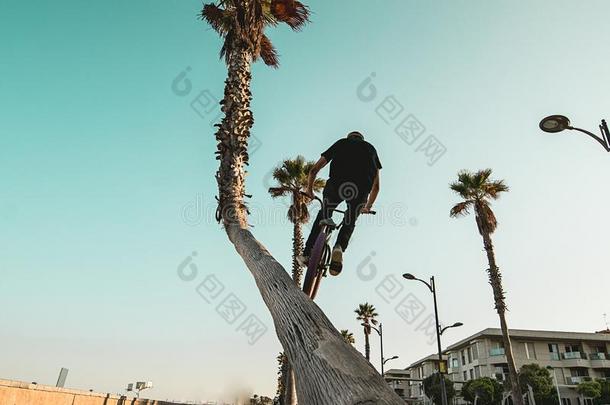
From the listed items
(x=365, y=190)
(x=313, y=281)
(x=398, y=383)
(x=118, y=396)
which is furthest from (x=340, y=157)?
(x=398, y=383)

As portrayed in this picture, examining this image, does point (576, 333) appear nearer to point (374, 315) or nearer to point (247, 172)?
point (374, 315)

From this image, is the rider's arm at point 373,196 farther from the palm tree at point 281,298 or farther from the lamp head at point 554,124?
the lamp head at point 554,124

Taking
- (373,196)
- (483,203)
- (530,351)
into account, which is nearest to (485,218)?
(483,203)

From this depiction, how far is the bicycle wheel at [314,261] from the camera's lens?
362 cm

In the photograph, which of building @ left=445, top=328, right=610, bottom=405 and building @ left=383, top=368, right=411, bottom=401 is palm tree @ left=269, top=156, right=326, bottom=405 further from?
building @ left=383, top=368, right=411, bottom=401

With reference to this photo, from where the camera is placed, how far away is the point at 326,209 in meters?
3.84

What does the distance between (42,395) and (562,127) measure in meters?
15.8

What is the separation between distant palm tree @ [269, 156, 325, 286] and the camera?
20984 mm

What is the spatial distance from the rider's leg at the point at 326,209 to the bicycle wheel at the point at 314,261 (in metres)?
0.15

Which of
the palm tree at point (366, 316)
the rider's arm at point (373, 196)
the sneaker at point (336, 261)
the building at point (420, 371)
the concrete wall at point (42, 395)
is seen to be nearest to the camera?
the sneaker at point (336, 261)

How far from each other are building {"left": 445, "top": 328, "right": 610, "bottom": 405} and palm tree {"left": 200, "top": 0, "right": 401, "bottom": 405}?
49858 millimetres

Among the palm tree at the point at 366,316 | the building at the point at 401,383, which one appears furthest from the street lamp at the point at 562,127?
the building at the point at 401,383

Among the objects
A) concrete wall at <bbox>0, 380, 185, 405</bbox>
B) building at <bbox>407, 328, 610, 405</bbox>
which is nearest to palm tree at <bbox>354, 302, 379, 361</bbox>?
building at <bbox>407, 328, 610, 405</bbox>

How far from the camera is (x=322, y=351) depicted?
4.33 feet
